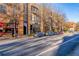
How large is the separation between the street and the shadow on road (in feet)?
0.11

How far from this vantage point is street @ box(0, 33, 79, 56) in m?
4.16

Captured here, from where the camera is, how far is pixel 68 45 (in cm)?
417

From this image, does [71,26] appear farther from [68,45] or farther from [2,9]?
[2,9]

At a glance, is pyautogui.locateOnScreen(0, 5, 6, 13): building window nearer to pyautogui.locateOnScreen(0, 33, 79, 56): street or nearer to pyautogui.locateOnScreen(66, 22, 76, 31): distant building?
pyautogui.locateOnScreen(0, 33, 79, 56): street

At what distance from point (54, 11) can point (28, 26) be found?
0.34 metres

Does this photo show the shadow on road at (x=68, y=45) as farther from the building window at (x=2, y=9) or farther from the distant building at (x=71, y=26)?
the building window at (x=2, y=9)

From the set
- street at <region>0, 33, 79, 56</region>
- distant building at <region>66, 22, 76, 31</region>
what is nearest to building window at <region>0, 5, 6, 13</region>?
street at <region>0, 33, 79, 56</region>

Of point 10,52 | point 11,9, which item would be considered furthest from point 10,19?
point 10,52

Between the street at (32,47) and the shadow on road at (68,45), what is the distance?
3 centimetres

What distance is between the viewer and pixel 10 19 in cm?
419

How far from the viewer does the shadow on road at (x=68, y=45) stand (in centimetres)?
415

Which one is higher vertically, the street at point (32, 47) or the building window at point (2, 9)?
the building window at point (2, 9)

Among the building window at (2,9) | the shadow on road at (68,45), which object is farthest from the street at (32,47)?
the building window at (2,9)

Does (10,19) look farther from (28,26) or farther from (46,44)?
(46,44)
